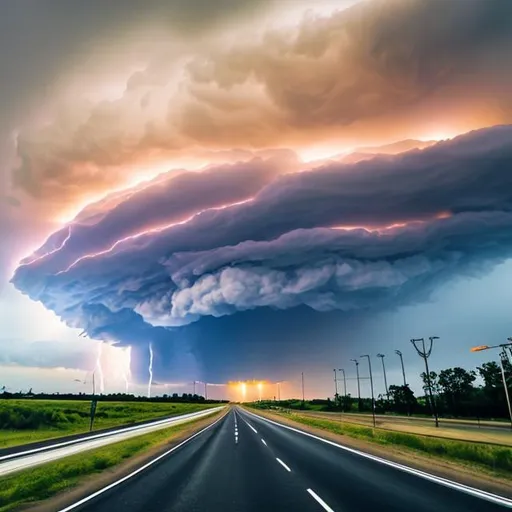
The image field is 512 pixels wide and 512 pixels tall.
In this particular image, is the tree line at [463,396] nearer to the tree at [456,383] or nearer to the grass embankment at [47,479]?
the tree at [456,383]

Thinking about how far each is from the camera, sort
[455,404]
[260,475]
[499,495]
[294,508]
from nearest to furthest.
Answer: [294,508] → [499,495] → [260,475] → [455,404]

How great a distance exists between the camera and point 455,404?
94.0 meters

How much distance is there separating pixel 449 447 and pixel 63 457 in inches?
861

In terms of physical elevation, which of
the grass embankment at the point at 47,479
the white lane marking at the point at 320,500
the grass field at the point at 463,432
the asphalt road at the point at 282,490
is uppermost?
the white lane marking at the point at 320,500

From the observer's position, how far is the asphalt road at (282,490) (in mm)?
10203

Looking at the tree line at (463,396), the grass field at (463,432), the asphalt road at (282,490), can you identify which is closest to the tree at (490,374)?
the tree line at (463,396)

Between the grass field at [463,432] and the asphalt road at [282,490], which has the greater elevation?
the asphalt road at [282,490]

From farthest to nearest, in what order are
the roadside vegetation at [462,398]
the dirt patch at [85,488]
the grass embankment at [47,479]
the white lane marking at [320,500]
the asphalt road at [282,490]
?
the roadside vegetation at [462,398], the grass embankment at [47,479], the dirt patch at [85,488], the asphalt road at [282,490], the white lane marking at [320,500]

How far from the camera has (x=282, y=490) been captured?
40.0ft

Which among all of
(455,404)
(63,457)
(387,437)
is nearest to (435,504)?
(63,457)

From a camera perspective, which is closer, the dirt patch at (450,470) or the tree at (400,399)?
the dirt patch at (450,470)

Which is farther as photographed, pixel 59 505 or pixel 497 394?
pixel 497 394

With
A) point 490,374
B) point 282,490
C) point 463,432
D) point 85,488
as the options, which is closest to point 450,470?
point 282,490

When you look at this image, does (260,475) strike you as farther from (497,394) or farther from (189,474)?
(497,394)
